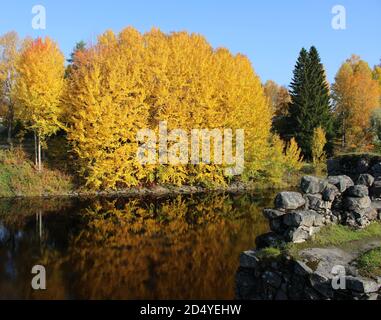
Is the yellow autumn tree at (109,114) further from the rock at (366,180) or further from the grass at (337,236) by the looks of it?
the grass at (337,236)

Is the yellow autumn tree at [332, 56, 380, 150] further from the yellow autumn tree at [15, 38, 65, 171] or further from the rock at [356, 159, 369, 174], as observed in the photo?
the yellow autumn tree at [15, 38, 65, 171]

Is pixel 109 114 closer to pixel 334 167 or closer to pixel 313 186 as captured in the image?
pixel 334 167

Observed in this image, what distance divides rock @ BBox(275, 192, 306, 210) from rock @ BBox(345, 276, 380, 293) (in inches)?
168

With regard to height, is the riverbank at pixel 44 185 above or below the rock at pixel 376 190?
below

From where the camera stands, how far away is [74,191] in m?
34.3

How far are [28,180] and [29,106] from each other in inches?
252

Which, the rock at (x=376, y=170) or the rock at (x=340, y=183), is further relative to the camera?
the rock at (x=376, y=170)

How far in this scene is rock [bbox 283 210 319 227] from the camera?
13609 millimetres

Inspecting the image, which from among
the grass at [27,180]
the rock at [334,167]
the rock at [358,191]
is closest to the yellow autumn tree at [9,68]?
the grass at [27,180]

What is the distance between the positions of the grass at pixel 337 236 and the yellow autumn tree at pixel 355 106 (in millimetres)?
40930

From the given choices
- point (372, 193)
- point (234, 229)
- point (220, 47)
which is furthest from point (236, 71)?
point (372, 193)

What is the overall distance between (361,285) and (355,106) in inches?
2056

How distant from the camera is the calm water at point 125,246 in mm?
14265

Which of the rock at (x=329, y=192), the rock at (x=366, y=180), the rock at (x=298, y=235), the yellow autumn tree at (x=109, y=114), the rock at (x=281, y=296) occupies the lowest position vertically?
the rock at (x=281, y=296)
